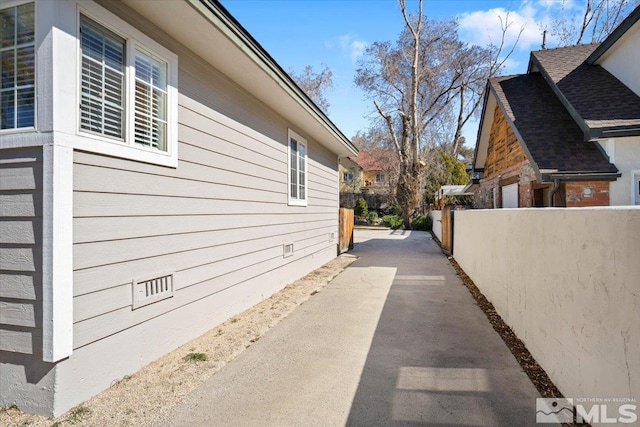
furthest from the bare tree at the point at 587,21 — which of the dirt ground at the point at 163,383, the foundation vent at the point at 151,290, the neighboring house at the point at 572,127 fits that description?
the foundation vent at the point at 151,290

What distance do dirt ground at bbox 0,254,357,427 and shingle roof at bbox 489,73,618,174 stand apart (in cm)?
671

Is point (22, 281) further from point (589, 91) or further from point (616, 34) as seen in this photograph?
point (616, 34)

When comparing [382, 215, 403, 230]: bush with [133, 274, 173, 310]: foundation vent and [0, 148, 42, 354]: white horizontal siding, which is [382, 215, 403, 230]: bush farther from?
[0, 148, 42, 354]: white horizontal siding

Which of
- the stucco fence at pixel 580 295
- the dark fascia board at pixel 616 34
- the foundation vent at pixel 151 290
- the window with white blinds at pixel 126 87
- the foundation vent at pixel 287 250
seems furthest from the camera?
the dark fascia board at pixel 616 34

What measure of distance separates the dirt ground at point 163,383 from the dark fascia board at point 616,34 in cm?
988

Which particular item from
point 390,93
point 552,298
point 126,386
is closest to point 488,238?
point 552,298

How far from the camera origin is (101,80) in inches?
109

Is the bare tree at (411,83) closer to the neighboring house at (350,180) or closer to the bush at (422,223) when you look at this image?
the bush at (422,223)

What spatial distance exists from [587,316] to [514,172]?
8414mm

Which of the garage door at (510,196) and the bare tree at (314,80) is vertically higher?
the bare tree at (314,80)

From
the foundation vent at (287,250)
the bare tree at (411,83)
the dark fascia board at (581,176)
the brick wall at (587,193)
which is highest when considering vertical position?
the bare tree at (411,83)

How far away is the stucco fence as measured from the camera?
1901 millimetres

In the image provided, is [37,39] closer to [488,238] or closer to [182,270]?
[182,270]

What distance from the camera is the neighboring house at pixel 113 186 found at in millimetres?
2367
